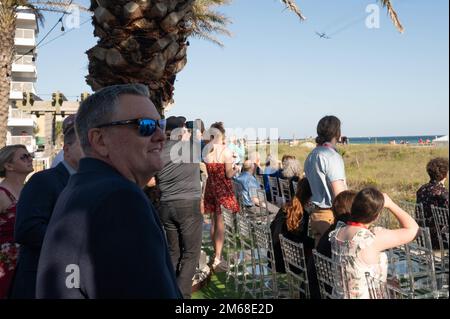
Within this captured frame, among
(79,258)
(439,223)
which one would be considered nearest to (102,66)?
(79,258)

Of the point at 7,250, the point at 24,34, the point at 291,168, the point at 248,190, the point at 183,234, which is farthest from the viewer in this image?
the point at 24,34

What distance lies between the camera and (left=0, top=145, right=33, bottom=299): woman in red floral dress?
2939 mm

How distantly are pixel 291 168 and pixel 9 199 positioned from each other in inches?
229

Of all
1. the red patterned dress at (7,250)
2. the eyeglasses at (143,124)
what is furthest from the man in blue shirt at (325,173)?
the eyeglasses at (143,124)

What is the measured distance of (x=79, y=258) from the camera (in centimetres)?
121

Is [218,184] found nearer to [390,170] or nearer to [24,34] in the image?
[390,170]

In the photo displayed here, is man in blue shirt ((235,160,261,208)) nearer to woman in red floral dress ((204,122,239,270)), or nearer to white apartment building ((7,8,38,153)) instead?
woman in red floral dress ((204,122,239,270))

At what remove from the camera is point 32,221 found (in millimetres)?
2326

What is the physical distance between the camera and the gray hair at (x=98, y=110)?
1.47 meters

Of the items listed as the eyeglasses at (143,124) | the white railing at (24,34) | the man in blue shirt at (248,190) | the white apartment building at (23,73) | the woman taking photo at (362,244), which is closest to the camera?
the eyeglasses at (143,124)

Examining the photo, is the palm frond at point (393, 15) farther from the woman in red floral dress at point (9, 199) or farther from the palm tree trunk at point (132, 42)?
the woman in red floral dress at point (9, 199)

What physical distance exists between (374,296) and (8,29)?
1032 cm

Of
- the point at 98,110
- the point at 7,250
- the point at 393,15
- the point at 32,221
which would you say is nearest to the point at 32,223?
the point at 32,221

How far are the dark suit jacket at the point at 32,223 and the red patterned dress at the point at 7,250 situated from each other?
1.99 feet
